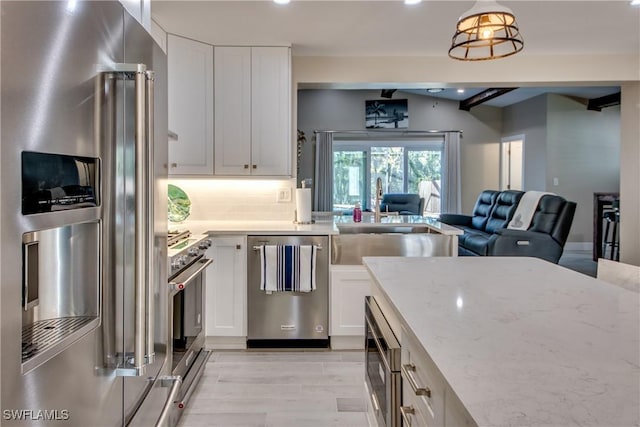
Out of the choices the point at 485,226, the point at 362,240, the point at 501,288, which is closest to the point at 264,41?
the point at 362,240

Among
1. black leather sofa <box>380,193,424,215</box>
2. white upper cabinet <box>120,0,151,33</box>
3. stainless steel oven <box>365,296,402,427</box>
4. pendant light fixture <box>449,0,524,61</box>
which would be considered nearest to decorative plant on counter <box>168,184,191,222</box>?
white upper cabinet <box>120,0,151,33</box>

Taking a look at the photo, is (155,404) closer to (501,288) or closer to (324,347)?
(501,288)

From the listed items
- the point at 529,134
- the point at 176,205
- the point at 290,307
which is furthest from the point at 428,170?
the point at 176,205

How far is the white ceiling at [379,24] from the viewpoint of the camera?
283cm

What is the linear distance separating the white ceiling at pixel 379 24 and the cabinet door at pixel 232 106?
131 mm

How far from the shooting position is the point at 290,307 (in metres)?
3.22

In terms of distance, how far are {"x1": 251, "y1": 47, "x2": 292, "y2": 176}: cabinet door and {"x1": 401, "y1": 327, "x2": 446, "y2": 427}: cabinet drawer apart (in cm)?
241

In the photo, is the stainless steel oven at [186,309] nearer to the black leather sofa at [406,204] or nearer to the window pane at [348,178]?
the black leather sofa at [406,204]

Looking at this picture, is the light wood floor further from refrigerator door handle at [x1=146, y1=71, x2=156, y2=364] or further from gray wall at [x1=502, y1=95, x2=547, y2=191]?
gray wall at [x1=502, y1=95, x2=547, y2=191]

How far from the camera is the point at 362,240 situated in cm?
322

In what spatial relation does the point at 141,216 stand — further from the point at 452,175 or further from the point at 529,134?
the point at 529,134

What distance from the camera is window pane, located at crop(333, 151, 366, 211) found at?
8.46m

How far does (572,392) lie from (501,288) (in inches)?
30.8

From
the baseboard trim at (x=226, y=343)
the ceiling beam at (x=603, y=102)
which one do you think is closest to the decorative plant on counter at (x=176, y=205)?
the baseboard trim at (x=226, y=343)
